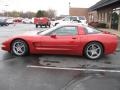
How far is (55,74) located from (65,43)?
8.12 ft

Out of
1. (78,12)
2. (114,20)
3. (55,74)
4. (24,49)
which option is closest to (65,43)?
(24,49)

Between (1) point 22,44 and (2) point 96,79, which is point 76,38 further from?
(2) point 96,79

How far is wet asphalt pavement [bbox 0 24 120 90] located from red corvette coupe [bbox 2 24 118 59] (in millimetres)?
260

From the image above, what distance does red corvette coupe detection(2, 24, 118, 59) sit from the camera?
9.17m

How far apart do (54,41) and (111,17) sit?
2059 cm

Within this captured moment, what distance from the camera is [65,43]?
30.0 feet

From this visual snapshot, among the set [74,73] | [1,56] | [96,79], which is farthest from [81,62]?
[1,56]

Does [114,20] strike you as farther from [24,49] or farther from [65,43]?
[24,49]

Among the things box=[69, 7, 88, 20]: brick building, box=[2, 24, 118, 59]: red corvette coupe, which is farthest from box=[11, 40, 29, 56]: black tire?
box=[69, 7, 88, 20]: brick building

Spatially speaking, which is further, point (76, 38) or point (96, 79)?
point (76, 38)

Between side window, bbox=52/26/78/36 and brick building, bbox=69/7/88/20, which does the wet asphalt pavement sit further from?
brick building, bbox=69/7/88/20

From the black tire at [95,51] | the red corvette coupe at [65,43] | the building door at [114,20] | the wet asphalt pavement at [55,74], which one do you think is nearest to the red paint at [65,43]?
the red corvette coupe at [65,43]

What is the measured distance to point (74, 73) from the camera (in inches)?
278

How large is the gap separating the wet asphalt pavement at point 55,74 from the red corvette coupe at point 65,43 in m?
0.26
